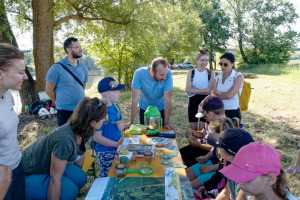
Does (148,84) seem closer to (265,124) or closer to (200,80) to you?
(200,80)

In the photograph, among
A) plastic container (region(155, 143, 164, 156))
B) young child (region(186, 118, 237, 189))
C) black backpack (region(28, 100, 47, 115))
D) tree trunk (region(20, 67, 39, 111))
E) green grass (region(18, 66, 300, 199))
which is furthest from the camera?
tree trunk (region(20, 67, 39, 111))

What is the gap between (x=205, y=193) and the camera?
2.12 metres

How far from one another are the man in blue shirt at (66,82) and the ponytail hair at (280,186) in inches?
116

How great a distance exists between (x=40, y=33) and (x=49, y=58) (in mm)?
799

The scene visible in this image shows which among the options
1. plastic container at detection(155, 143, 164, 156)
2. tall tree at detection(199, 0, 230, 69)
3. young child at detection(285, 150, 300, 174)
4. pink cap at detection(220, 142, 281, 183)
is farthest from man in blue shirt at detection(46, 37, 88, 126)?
tall tree at detection(199, 0, 230, 69)

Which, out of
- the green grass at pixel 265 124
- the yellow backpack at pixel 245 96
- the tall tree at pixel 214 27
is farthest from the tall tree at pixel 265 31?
the yellow backpack at pixel 245 96

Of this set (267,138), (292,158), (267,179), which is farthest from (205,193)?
(267,138)

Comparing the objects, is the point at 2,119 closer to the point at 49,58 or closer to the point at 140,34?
the point at 49,58

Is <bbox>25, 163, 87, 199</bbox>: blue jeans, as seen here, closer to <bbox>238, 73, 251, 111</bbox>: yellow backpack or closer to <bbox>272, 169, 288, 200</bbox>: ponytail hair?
<bbox>272, 169, 288, 200</bbox>: ponytail hair

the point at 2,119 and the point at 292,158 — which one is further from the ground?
the point at 2,119

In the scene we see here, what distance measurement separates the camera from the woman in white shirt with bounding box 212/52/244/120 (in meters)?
3.27

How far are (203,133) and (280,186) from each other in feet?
5.92

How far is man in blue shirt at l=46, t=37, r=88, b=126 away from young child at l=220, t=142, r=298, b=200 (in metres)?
2.76

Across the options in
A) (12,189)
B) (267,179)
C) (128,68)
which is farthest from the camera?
(128,68)
